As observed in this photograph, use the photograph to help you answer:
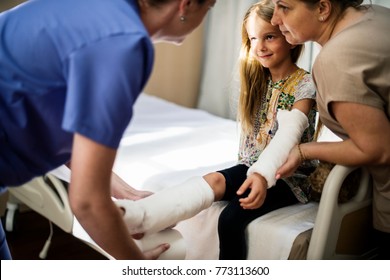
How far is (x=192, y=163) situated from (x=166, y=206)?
53cm

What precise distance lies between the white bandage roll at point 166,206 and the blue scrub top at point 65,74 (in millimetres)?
208

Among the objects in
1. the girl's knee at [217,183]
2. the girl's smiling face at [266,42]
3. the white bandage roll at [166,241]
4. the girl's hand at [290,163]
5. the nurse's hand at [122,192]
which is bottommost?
the white bandage roll at [166,241]

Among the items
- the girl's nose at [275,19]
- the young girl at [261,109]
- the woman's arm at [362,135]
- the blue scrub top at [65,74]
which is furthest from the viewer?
the young girl at [261,109]

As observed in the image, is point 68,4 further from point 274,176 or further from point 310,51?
point 310,51

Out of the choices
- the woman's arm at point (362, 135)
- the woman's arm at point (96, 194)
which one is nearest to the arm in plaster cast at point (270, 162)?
the woman's arm at point (362, 135)

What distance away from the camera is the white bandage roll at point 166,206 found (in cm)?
91

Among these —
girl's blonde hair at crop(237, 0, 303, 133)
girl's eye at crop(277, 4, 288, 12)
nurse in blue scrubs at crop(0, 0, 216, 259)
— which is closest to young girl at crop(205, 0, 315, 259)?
girl's blonde hair at crop(237, 0, 303, 133)

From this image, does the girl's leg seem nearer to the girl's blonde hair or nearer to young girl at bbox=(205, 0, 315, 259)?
young girl at bbox=(205, 0, 315, 259)

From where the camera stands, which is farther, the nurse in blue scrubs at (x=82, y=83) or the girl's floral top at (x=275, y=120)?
the girl's floral top at (x=275, y=120)

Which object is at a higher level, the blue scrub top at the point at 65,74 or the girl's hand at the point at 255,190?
the blue scrub top at the point at 65,74

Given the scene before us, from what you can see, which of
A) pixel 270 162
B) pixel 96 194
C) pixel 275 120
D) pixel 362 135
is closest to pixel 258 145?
pixel 275 120

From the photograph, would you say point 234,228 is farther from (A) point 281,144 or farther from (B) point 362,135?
(B) point 362,135

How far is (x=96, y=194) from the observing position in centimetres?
65

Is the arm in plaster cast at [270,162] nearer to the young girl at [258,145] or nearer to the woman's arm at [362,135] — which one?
the young girl at [258,145]
